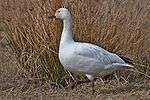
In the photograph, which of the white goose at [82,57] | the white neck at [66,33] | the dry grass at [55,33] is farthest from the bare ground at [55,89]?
the white neck at [66,33]

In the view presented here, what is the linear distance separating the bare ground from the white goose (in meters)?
0.35

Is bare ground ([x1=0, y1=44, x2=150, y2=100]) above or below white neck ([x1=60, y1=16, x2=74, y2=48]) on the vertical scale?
below

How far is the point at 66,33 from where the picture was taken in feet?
24.5

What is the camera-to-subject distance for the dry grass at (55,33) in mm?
8062

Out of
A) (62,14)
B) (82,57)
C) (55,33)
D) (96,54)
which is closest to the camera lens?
(82,57)

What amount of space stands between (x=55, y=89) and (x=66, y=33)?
0.98 m

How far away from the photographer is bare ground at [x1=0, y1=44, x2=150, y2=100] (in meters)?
7.40

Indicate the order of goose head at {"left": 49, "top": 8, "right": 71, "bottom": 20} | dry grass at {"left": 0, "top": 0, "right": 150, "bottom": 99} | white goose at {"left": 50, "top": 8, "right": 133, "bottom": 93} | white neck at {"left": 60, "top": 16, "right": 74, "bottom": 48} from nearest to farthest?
1. white goose at {"left": 50, "top": 8, "right": 133, "bottom": 93}
2. white neck at {"left": 60, "top": 16, "right": 74, "bottom": 48}
3. goose head at {"left": 49, "top": 8, "right": 71, "bottom": 20}
4. dry grass at {"left": 0, "top": 0, "right": 150, "bottom": 99}

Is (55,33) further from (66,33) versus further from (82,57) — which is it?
(82,57)

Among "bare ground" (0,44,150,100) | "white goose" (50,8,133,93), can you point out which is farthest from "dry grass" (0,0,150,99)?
"white goose" (50,8,133,93)

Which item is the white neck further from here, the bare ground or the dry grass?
the bare ground

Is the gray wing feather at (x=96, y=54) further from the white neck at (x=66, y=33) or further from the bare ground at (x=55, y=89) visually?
the bare ground at (x=55, y=89)

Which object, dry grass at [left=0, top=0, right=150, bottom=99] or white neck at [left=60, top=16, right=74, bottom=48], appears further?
dry grass at [left=0, top=0, right=150, bottom=99]

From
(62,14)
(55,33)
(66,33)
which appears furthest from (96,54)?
(55,33)
